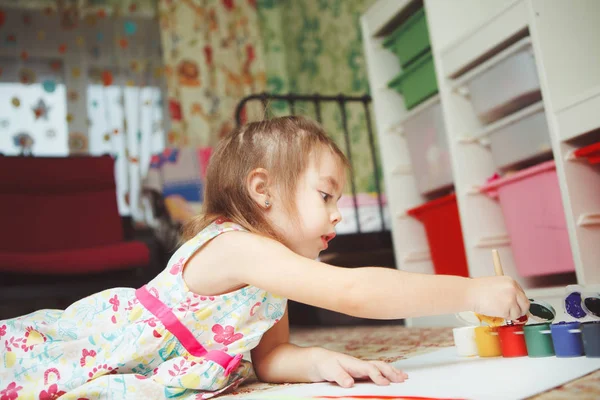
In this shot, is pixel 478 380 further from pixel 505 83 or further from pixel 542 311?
pixel 505 83

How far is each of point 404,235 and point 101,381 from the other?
1280 millimetres

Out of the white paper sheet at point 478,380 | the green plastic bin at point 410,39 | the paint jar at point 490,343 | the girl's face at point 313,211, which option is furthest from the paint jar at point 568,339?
the green plastic bin at point 410,39

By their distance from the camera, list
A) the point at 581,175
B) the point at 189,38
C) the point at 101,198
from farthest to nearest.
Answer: the point at 189,38, the point at 101,198, the point at 581,175

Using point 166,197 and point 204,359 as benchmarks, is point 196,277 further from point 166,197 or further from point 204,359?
point 166,197

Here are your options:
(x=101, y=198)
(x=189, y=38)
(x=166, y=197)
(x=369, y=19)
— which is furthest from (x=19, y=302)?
(x=189, y=38)

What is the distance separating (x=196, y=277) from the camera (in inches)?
33.0

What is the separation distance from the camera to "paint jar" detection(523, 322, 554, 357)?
0.77 m

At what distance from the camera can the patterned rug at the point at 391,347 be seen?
22.6 inches

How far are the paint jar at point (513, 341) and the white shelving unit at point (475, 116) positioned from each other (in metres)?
0.37

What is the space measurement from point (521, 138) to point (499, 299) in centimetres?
80

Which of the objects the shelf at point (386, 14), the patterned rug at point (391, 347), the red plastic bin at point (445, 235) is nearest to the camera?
the patterned rug at point (391, 347)

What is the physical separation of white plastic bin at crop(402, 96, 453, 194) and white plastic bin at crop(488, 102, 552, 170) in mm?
212

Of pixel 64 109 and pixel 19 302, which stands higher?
pixel 64 109

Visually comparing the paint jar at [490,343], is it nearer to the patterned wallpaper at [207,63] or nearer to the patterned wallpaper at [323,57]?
the patterned wallpaper at [323,57]
